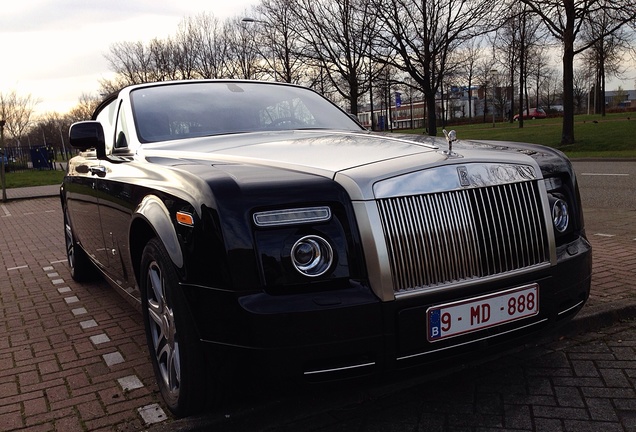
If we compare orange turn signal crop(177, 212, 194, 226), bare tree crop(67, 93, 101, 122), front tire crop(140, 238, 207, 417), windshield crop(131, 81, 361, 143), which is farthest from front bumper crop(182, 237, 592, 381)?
bare tree crop(67, 93, 101, 122)

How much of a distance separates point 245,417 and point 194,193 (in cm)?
104

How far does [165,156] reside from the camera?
3.27 m

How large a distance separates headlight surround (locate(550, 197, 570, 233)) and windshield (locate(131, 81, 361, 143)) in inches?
65.9

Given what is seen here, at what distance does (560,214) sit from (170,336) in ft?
6.57

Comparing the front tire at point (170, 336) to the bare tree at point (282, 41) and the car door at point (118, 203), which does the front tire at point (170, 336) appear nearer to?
the car door at point (118, 203)

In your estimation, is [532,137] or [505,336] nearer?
[505,336]

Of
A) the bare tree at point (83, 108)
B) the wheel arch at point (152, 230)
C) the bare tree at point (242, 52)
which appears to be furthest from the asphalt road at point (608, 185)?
the bare tree at point (83, 108)

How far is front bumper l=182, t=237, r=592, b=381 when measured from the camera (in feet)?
7.08

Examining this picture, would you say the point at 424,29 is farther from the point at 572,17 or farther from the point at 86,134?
the point at 86,134

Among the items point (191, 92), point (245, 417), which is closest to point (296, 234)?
point (245, 417)

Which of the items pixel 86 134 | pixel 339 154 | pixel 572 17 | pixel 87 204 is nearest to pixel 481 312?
pixel 339 154

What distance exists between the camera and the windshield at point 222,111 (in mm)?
3830

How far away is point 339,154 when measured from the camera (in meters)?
2.76

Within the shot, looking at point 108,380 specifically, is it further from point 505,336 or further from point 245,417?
point 505,336
